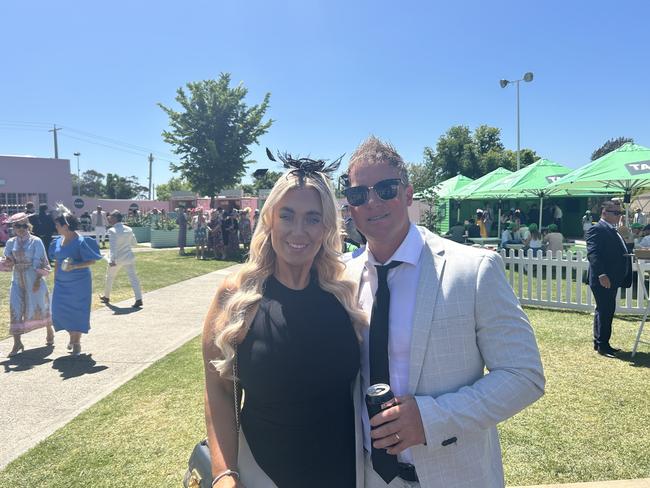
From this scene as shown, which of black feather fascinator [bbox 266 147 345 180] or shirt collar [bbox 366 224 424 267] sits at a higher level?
black feather fascinator [bbox 266 147 345 180]

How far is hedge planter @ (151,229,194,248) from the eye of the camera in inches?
880

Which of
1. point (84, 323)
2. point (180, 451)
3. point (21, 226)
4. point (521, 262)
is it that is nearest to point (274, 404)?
point (180, 451)

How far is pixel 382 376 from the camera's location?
4.97ft

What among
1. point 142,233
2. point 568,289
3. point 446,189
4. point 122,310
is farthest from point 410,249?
point 142,233

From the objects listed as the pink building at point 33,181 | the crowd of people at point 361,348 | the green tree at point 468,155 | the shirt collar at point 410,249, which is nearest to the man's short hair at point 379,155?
the crowd of people at point 361,348

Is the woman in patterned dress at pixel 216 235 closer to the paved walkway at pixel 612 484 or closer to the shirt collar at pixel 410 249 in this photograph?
the paved walkway at pixel 612 484

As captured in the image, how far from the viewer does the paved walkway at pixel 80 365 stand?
4191mm

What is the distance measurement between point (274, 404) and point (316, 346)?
0.88 feet

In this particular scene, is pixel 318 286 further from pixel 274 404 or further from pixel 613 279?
pixel 613 279

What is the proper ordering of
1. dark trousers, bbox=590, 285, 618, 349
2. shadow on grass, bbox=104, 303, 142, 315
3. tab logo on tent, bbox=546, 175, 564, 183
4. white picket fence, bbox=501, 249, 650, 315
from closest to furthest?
dark trousers, bbox=590, 285, 618, 349 < white picket fence, bbox=501, 249, 650, 315 < shadow on grass, bbox=104, 303, 142, 315 < tab logo on tent, bbox=546, 175, 564, 183

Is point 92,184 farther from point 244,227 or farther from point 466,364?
point 466,364

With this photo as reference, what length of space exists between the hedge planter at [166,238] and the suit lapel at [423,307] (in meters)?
22.6

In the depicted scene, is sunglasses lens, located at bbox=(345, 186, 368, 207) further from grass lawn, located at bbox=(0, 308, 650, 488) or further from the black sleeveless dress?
grass lawn, located at bbox=(0, 308, 650, 488)

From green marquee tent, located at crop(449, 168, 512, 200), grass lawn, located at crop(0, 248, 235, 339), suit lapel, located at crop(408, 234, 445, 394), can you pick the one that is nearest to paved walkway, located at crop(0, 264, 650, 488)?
grass lawn, located at crop(0, 248, 235, 339)
